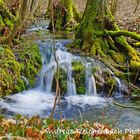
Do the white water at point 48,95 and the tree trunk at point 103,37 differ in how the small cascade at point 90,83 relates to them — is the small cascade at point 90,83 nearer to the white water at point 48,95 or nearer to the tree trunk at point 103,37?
the white water at point 48,95

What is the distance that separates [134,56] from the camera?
12820mm

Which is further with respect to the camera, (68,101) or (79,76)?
(79,76)

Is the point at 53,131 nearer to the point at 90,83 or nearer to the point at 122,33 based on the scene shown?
the point at 90,83

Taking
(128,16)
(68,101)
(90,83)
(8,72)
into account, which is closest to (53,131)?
(68,101)

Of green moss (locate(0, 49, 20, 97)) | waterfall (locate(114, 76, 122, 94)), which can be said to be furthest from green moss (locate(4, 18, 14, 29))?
waterfall (locate(114, 76, 122, 94))

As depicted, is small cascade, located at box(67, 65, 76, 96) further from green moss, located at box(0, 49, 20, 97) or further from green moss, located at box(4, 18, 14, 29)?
green moss, located at box(4, 18, 14, 29)

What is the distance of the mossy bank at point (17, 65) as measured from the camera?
10.4m

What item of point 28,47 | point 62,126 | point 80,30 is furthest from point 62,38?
point 62,126

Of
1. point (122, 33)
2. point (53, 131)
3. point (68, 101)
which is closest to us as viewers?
point (53, 131)

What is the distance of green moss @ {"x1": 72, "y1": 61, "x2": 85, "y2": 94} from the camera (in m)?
11.4

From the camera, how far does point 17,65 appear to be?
11.1 meters

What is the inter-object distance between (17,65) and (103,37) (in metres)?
3.45

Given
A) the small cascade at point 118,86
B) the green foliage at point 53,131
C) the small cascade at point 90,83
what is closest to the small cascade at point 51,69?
the small cascade at point 90,83

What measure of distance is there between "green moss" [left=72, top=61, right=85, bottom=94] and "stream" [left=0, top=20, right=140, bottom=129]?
9 cm
